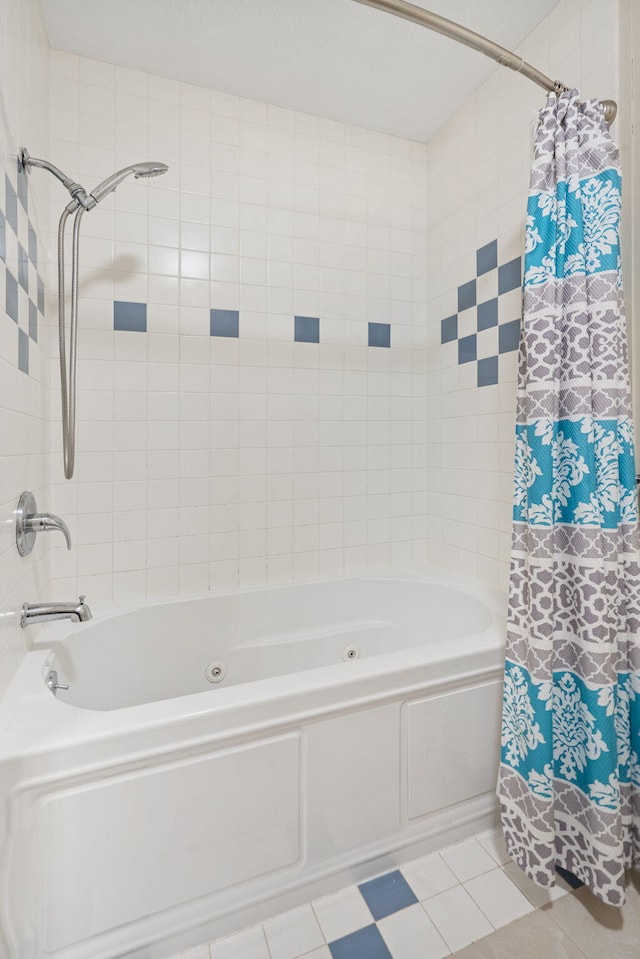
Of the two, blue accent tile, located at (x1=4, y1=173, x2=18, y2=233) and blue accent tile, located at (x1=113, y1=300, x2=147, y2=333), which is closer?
blue accent tile, located at (x1=4, y1=173, x2=18, y2=233)

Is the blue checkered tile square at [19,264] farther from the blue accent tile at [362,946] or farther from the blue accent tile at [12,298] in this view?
the blue accent tile at [362,946]

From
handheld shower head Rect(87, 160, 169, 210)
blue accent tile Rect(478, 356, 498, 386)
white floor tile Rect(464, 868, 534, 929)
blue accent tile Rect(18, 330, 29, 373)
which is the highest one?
handheld shower head Rect(87, 160, 169, 210)

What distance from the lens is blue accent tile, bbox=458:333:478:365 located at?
193 centimetres

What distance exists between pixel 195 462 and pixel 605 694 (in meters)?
1.54

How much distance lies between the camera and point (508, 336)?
175 cm

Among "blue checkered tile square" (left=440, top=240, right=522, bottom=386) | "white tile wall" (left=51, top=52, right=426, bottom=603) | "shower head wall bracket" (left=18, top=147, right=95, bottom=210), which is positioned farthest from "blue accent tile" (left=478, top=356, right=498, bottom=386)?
"shower head wall bracket" (left=18, top=147, right=95, bottom=210)

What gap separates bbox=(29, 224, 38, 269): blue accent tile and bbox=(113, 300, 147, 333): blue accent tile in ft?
1.04

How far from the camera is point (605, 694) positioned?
1.12m

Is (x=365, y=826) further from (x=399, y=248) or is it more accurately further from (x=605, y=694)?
(x=399, y=248)

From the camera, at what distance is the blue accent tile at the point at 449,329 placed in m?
2.05

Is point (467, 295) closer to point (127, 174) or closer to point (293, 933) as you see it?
point (127, 174)

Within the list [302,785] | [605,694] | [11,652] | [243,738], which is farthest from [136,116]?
[605,694]

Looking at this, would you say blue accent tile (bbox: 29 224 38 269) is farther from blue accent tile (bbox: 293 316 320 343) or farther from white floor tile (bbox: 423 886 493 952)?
white floor tile (bbox: 423 886 493 952)

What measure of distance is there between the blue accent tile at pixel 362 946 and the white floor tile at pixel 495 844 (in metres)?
0.43
